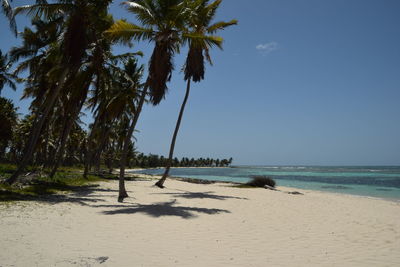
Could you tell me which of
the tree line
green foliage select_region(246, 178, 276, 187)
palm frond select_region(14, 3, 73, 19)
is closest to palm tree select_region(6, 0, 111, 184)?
palm frond select_region(14, 3, 73, 19)

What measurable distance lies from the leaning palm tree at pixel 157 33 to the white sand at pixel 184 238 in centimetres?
466

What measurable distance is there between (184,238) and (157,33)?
1040 centimetres

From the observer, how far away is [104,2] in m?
14.8

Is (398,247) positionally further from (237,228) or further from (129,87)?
(129,87)

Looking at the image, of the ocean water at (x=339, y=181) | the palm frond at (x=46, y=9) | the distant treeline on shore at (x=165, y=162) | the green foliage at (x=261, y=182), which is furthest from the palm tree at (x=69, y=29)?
the distant treeline on shore at (x=165, y=162)

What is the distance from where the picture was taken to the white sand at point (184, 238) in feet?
15.1

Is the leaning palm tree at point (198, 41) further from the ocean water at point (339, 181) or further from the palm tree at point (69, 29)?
the ocean water at point (339, 181)

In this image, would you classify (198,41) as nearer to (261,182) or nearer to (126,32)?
(126,32)

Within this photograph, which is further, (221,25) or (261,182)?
(261,182)

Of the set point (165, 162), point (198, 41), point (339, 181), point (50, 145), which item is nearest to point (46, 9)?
point (198, 41)

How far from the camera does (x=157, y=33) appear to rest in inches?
517

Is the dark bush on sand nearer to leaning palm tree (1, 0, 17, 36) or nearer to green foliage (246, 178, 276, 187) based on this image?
green foliage (246, 178, 276, 187)

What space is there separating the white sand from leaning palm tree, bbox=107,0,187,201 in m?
4.66

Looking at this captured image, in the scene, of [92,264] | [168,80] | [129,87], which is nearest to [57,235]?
[92,264]
